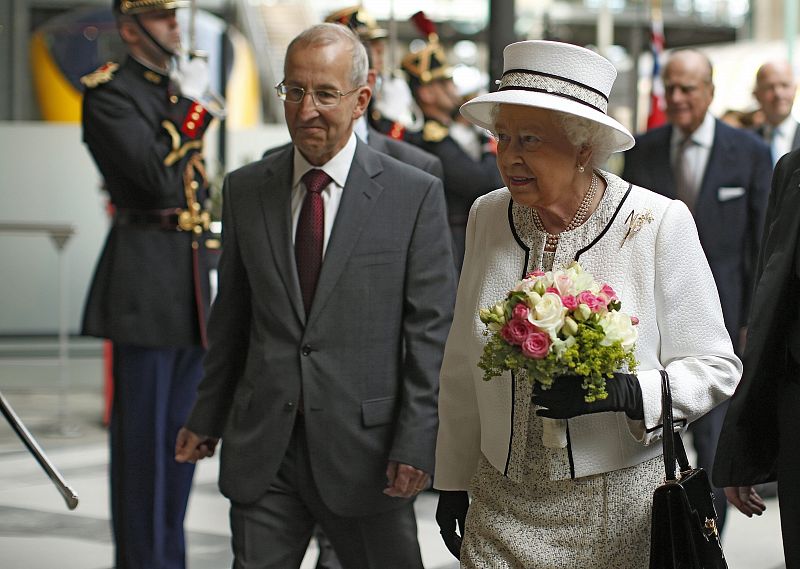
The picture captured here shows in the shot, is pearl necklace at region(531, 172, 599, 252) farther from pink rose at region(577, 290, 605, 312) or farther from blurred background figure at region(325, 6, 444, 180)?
blurred background figure at region(325, 6, 444, 180)

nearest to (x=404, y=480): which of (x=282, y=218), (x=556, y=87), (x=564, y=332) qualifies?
(x=282, y=218)

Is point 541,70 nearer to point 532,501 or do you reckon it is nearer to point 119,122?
point 532,501

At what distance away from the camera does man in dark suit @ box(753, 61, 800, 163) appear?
8117 mm

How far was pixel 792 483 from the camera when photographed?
10.8 feet

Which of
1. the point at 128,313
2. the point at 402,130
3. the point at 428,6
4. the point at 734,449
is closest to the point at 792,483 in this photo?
the point at 734,449

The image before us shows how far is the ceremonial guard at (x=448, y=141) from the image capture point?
6816 mm

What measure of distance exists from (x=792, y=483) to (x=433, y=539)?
10.6 feet

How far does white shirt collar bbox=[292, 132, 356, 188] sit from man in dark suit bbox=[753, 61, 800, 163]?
478 centimetres

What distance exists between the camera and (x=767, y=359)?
3.36 meters

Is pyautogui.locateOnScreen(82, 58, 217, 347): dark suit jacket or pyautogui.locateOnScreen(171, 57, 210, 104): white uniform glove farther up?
pyautogui.locateOnScreen(171, 57, 210, 104): white uniform glove

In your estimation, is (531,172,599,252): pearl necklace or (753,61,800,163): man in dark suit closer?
(531,172,599,252): pearl necklace

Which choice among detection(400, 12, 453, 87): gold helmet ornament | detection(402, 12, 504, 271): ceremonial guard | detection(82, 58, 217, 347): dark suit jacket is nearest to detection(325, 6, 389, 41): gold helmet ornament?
detection(402, 12, 504, 271): ceremonial guard

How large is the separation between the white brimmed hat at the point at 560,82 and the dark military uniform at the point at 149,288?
237 cm

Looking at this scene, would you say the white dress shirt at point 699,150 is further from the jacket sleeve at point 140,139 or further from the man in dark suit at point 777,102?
the jacket sleeve at point 140,139
